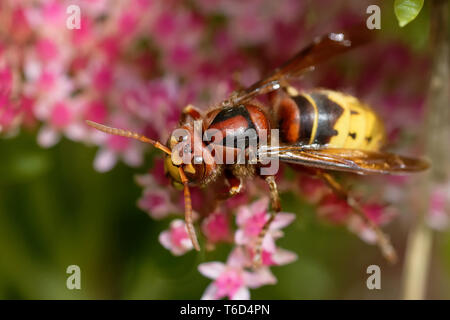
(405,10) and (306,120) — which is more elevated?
(405,10)

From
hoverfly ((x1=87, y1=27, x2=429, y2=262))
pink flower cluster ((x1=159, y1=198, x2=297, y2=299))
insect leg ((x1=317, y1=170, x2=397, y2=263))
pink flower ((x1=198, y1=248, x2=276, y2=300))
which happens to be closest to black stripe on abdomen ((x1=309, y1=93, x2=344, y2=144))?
hoverfly ((x1=87, y1=27, x2=429, y2=262))

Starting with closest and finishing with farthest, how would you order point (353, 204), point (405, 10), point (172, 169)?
point (405, 10) < point (172, 169) < point (353, 204)

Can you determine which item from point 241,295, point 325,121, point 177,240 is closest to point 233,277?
point 241,295

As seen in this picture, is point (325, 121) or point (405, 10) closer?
point (405, 10)

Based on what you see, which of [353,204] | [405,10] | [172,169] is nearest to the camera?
[405,10]

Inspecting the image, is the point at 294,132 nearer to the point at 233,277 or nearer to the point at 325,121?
the point at 325,121

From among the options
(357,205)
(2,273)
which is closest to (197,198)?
(357,205)

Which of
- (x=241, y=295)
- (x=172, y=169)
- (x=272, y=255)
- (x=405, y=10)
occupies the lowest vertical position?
(x=241, y=295)
